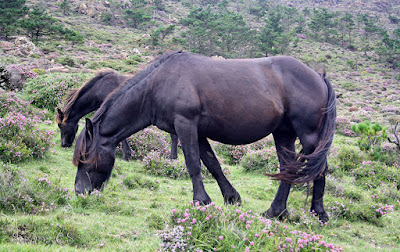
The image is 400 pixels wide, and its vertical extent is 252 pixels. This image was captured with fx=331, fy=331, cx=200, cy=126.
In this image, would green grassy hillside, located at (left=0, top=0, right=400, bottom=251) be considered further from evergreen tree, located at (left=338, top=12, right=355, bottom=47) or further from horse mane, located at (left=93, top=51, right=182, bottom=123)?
evergreen tree, located at (left=338, top=12, right=355, bottom=47)

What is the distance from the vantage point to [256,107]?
5191mm

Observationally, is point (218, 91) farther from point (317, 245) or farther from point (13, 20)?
point (13, 20)

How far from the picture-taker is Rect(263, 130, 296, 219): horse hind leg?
5.51 m

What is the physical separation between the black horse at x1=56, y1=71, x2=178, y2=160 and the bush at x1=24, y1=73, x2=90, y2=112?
385 cm

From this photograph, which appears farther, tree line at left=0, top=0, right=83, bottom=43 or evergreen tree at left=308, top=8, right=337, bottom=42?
evergreen tree at left=308, top=8, right=337, bottom=42

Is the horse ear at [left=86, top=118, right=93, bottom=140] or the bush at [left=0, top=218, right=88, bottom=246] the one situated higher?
the horse ear at [left=86, top=118, right=93, bottom=140]

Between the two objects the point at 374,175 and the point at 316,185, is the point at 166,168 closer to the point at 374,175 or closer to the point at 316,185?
the point at 316,185

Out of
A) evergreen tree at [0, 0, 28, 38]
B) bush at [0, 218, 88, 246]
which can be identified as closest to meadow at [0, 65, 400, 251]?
bush at [0, 218, 88, 246]

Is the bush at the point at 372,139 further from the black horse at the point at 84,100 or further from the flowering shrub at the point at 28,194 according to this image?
the flowering shrub at the point at 28,194

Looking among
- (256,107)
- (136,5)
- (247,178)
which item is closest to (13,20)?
(136,5)

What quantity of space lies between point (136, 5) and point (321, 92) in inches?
2966

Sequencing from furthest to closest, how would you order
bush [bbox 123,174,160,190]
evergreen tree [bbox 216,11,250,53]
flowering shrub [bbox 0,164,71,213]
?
evergreen tree [bbox 216,11,250,53] → bush [bbox 123,174,160,190] → flowering shrub [bbox 0,164,71,213]

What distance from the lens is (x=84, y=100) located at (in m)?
9.67

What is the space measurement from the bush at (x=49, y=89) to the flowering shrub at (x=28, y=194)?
28.9ft
